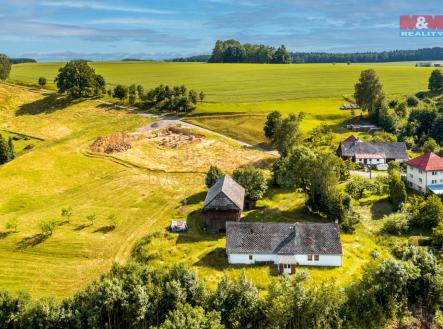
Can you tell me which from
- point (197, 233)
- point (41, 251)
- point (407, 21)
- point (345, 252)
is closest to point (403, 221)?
point (345, 252)

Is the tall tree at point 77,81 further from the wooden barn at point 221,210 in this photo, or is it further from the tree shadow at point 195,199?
the wooden barn at point 221,210

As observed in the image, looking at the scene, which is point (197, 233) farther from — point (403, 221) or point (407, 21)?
point (407, 21)

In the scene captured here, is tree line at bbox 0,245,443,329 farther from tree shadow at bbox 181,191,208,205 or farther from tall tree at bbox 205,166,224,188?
tall tree at bbox 205,166,224,188

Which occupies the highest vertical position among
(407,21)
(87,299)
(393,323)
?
(407,21)

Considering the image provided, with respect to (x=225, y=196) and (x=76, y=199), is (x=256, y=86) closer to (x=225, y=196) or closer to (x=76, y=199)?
(x=76, y=199)

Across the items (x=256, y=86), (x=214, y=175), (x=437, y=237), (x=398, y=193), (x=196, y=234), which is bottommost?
(x=196, y=234)

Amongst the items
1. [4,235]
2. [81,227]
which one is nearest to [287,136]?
[81,227]

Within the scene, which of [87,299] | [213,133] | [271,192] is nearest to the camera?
[87,299]

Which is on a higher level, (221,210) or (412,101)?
(412,101)
